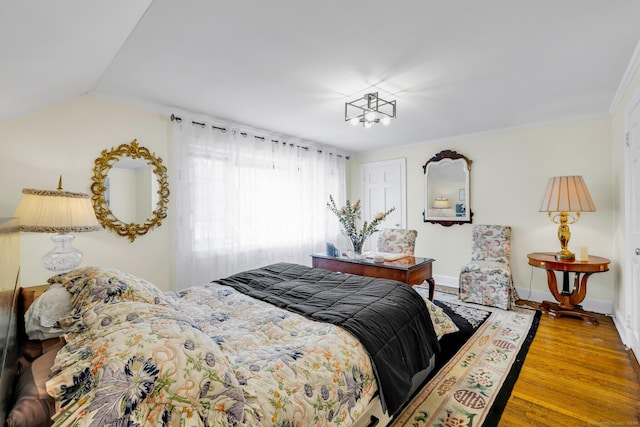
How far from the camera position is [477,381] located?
2158 millimetres

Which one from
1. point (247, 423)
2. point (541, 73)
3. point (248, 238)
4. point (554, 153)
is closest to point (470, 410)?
point (247, 423)

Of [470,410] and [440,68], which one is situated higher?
[440,68]

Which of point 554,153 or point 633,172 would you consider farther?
point 554,153

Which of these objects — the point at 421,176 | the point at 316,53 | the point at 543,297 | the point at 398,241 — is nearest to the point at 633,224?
the point at 543,297

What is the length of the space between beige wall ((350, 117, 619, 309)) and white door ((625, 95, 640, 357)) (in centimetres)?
96

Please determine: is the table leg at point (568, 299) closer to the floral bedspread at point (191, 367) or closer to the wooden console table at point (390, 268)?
the wooden console table at point (390, 268)

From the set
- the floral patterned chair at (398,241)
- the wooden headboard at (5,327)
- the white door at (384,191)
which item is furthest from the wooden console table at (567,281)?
the wooden headboard at (5,327)

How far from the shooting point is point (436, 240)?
4836 mm

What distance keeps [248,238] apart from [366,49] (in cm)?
275

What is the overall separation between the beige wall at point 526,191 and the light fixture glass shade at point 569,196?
1.68 ft

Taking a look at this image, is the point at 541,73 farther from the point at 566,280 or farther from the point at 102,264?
the point at 102,264

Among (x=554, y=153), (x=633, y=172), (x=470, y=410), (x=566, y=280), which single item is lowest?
(x=470, y=410)

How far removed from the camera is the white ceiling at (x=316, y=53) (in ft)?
5.31

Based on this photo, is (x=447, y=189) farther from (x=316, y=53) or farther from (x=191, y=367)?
(x=191, y=367)
